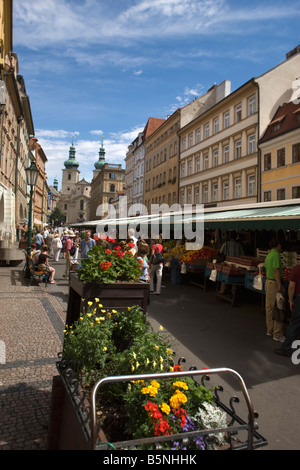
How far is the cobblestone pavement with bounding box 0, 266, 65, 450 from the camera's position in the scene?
10.7 ft

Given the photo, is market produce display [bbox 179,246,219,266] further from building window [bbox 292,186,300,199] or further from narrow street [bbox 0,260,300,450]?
building window [bbox 292,186,300,199]

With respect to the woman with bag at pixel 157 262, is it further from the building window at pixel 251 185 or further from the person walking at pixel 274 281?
the building window at pixel 251 185

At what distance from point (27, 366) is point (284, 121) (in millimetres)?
23065

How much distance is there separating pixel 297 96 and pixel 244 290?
1962 centimetres

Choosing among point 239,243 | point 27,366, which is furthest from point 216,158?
point 27,366

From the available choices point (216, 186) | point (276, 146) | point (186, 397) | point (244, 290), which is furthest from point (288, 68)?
point (186, 397)

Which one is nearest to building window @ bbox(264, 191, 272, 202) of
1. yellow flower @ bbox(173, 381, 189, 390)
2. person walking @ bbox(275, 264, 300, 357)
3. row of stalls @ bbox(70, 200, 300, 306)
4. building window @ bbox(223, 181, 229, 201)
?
building window @ bbox(223, 181, 229, 201)

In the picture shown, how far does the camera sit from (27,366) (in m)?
4.70

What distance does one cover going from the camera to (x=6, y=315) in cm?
733

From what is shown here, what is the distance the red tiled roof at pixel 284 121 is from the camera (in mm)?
21875

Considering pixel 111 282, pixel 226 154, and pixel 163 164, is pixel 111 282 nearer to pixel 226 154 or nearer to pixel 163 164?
pixel 226 154

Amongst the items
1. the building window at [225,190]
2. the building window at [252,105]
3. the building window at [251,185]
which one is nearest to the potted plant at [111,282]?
the building window at [251,185]

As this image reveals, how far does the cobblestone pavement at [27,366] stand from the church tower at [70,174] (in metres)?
153

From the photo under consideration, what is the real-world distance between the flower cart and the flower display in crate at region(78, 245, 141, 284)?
44 centimetres
